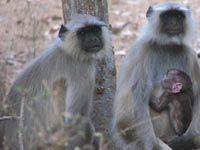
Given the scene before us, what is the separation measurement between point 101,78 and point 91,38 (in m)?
0.81

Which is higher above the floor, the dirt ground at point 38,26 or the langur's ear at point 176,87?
the dirt ground at point 38,26

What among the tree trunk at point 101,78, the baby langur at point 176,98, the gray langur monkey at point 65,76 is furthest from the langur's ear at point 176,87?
the tree trunk at point 101,78

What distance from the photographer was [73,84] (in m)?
7.23

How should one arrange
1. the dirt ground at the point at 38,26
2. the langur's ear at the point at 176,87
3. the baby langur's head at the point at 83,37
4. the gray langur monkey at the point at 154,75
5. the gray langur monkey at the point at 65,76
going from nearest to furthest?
the langur's ear at the point at 176,87
the gray langur monkey at the point at 154,75
the gray langur monkey at the point at 65,76
the baby langur's head at the point at 83,37
the dirt ground at the point at 38,26

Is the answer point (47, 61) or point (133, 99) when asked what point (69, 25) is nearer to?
point (47, 61)

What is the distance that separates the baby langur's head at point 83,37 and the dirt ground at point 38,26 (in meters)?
2.11

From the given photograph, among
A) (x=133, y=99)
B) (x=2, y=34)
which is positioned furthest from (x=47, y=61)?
(x=2, y=34)

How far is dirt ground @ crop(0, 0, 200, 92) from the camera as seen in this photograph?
10469mm

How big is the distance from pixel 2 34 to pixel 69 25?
3.78 meters

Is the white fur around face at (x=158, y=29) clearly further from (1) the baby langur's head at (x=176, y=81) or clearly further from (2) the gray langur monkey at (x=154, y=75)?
(1) the baby langur's head at (x=176, y=81)

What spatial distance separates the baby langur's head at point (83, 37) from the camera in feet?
24.0

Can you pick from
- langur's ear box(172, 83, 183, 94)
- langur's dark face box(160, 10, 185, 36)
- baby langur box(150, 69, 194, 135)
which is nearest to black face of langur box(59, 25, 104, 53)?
langur's dark face box(160, 10, 185, 36)

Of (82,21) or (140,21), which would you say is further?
(140,21)

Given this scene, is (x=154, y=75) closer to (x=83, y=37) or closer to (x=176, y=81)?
(x=176, y=81)
